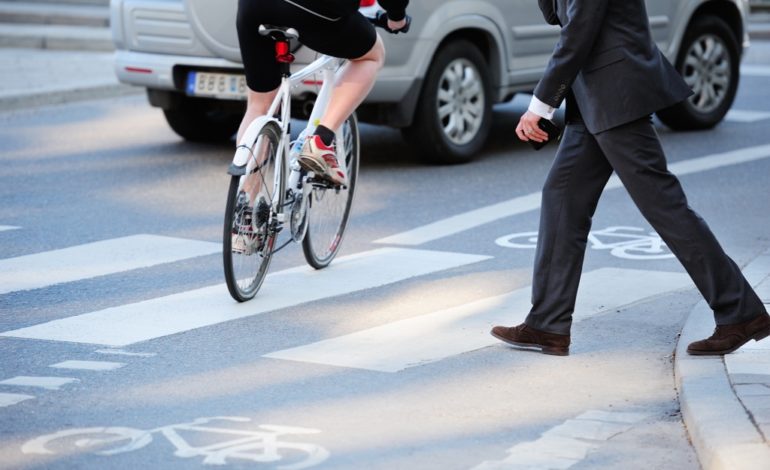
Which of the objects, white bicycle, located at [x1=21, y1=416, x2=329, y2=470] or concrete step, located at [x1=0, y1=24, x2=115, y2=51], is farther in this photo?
concrete step, located at [x1=0, y1=24, x2=115, y2=51]

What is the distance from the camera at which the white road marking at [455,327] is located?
19.0 feet

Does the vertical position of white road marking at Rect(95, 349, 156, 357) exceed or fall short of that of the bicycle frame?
it falls short

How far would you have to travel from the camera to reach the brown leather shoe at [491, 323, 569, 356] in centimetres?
583

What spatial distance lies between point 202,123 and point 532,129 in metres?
6.06

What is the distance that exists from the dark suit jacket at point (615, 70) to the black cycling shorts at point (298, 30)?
140cm

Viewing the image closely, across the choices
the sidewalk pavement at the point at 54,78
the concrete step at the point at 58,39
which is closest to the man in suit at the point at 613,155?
the sidewalk pavement at the point at 54,78

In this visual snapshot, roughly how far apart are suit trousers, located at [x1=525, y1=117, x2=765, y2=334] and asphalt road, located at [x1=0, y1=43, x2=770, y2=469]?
0.27m

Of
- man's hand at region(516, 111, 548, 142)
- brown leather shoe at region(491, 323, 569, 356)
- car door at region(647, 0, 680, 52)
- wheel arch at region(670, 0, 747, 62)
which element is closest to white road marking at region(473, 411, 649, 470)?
brown leather shoe at region(491, 323, 569, 356)

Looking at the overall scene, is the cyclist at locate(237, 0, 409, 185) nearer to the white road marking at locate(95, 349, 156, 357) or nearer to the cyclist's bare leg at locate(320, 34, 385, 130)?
the cyclist's bare leg at locate(320, 34, 385, 130)

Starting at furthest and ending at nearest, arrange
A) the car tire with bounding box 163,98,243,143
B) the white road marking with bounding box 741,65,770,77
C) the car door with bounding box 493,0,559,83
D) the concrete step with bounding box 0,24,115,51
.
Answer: the concrete step with bounding box 0,24,115,51 < the white road marking with bounding box 741,65,770,77 < the car tire with bounding box 163,98,243,143 < the car door with bounding box 493,0,559,83

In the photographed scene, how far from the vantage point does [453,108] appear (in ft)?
34.4

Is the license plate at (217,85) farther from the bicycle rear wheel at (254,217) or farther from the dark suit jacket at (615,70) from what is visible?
the dark suit jacket at (615,70)

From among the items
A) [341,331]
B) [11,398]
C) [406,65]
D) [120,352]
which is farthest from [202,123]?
[11,398]

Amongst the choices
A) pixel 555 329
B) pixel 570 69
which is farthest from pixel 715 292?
pixel 570 69
